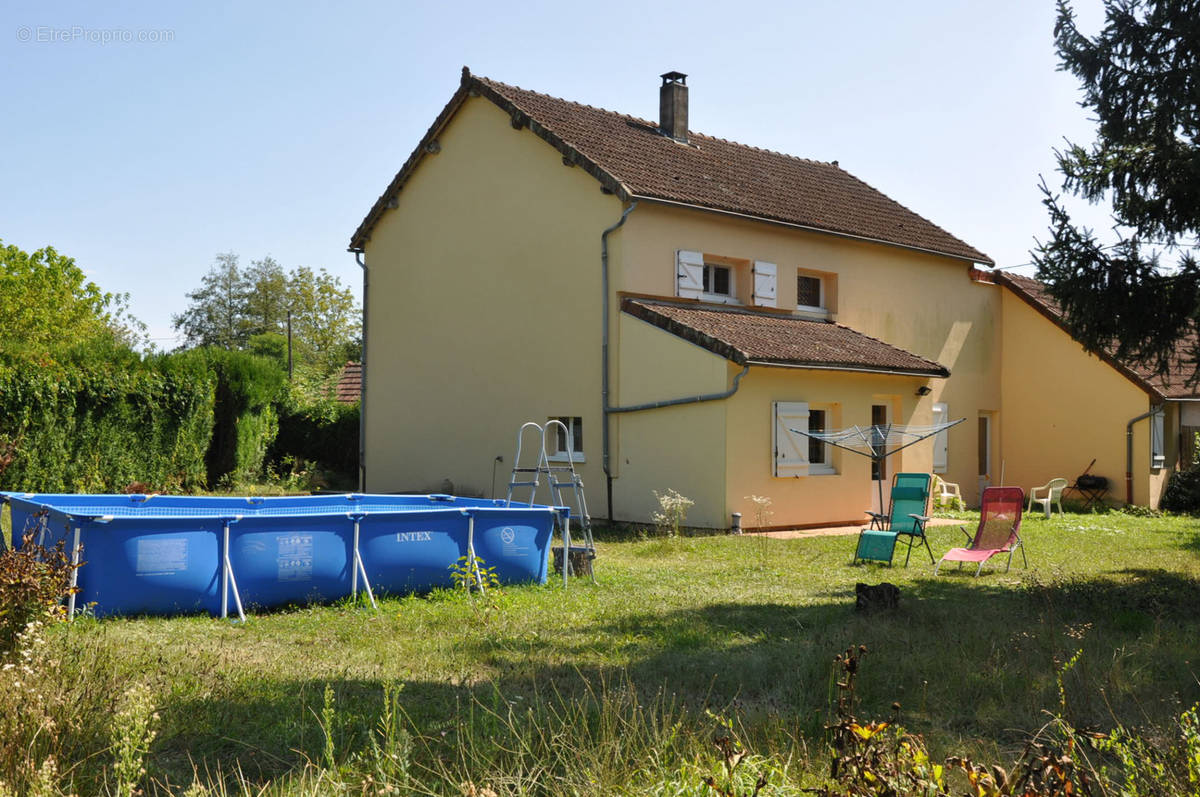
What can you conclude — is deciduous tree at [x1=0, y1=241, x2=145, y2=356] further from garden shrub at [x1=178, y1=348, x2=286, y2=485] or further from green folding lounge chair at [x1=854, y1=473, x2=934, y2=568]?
green folding lounge chair at [x1=854, y1=473, x2=934, y2=568]

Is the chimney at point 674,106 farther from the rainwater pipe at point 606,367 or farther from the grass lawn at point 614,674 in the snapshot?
the grass lawn at point 614,674

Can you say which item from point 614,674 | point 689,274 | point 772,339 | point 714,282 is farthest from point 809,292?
point 614,674

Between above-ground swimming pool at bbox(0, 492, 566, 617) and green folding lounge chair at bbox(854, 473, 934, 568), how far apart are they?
430cm

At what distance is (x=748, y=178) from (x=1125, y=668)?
52.0 feet

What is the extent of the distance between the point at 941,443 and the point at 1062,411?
10.3 ft

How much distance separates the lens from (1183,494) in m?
21.6

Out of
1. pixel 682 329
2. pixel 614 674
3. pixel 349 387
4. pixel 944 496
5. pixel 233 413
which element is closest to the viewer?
pixel 614 674

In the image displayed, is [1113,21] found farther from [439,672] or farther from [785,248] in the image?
[785,248]

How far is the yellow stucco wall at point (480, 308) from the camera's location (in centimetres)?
1850

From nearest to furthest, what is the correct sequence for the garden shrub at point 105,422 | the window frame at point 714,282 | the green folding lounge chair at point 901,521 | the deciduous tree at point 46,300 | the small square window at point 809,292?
the green folding lounge chair at point 901,521
the garden shrub at point 105,422
the window frame at point 714,282
the small square window at point 809,292
the deciduous tree at point 46,300

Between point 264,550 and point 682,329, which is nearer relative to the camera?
point 264,550

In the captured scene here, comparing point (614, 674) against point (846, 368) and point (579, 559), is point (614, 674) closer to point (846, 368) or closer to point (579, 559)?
point (579, 559)

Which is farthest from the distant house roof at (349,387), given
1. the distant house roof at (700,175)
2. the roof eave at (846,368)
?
the roof eave at (846,368)

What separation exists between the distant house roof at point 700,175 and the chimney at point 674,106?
0.88ft
